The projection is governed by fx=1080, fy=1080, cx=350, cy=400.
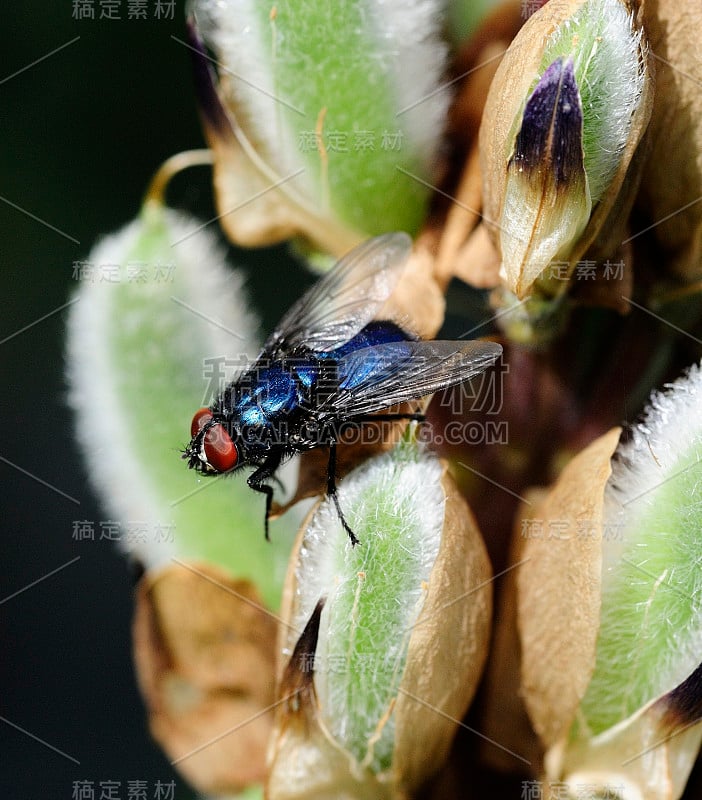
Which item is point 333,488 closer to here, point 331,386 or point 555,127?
point 331,386

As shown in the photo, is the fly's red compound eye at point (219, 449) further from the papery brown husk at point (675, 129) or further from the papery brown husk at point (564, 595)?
the papery brown husk at point (675, 129)

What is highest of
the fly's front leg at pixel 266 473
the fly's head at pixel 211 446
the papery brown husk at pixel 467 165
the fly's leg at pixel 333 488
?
the papery brown husk at pixel 467 165

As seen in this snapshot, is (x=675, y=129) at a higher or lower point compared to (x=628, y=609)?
higher

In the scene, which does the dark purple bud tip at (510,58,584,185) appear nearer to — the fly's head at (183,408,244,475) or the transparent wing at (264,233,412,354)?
the transparent wing at (264,233,412,354)

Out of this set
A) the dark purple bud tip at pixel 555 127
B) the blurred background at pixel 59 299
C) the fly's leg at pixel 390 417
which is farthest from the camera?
the blurred background at pixel 59 299

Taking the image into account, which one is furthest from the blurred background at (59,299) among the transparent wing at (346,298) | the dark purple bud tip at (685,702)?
the dark purple bud tip at (685,702)

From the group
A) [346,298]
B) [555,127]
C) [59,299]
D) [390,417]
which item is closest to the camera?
[555,127]

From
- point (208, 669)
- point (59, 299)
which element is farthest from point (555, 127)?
point (59, 299)

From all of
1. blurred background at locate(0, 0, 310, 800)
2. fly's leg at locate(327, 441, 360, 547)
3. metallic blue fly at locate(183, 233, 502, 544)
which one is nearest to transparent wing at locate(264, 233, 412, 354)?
metallic blue fly at locate(183, 233, 502, 544)
